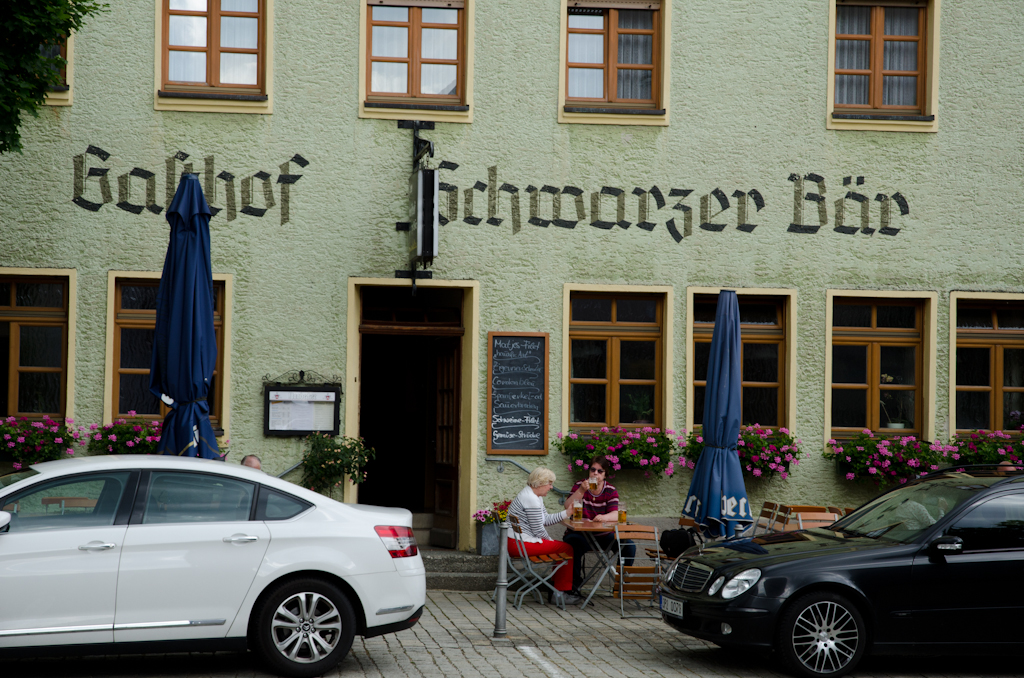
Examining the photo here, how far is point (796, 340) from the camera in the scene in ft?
39.1

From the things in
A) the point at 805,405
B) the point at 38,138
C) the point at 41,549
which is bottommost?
the point at 41,549

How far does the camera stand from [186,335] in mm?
9047

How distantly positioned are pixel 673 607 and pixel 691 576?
270 mm

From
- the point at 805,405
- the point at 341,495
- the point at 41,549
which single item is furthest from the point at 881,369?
the point at 41,549

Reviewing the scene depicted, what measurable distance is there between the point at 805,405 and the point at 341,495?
5.21 m

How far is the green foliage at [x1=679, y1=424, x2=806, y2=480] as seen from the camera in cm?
1162

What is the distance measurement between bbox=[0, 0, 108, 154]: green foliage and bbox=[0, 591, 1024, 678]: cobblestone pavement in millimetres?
4486

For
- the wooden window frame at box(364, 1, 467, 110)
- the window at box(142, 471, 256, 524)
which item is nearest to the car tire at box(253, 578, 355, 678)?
the window at box(142, 471, 256, 524)

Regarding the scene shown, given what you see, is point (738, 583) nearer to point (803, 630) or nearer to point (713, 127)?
point (803, 630)

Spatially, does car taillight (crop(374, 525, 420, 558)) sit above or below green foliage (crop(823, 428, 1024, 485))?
below

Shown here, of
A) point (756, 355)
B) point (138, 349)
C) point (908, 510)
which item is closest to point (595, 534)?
point (908, 510)

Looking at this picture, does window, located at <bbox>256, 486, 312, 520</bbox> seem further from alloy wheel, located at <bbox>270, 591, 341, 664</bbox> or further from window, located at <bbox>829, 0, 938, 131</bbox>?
window, located at <bbox>829, 0, 938, 131</bbox>

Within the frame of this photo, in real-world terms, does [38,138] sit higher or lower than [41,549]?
higher

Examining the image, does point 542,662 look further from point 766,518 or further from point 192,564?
point 766,518
